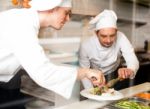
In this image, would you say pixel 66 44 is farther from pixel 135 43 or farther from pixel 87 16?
pixel 135 43

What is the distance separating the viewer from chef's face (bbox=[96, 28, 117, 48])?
1258 millimetres

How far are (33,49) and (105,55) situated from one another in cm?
70

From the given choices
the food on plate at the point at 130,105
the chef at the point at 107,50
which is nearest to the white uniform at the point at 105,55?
the chef at the point at 107,50

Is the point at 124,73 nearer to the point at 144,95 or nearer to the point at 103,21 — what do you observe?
the point at 144,95

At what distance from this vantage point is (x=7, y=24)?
0.74 meters

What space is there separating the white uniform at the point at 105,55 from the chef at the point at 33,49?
457 mm

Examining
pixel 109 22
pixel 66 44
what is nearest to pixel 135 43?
pixel 109 22

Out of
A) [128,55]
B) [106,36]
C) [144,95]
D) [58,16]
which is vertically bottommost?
[144,95]

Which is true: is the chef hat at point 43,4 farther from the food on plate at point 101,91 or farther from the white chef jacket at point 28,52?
the food on plate at point 101,91

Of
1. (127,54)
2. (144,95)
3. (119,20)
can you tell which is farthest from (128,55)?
(144,95)

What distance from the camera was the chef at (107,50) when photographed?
124cm

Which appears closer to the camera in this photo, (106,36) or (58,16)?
(58,16)

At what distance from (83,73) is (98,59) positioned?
0.56 meters

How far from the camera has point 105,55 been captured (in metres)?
1.34
